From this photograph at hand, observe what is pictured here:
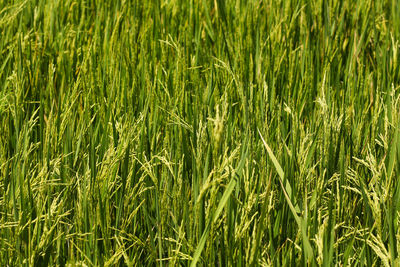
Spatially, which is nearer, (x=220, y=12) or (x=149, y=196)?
(x=149, y=196)

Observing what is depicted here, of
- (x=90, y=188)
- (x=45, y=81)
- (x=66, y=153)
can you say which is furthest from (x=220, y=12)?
(x=90, y=188)

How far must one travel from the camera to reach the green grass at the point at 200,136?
4.70 ft

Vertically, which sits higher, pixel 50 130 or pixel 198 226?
pixel 50 130

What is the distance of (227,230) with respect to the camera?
1439 mm

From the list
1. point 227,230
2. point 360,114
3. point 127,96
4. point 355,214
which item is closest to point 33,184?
point 227,230

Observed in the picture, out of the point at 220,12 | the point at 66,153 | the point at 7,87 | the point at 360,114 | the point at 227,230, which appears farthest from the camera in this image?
the point at 220,12

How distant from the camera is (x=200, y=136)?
153 centimetres

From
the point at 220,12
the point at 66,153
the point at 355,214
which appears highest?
the point at 220,12

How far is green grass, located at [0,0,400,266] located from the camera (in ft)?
4.70

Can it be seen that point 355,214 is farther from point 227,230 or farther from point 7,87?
point 7,87

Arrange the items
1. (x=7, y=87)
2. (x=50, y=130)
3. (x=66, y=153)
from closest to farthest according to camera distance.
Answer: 1. (x=50, y=130)
2. (x=66, y=153)
3. (x=7, y=87)

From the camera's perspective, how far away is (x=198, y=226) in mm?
1449

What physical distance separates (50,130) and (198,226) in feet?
1.61

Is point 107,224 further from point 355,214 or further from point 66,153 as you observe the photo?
point 355,214
